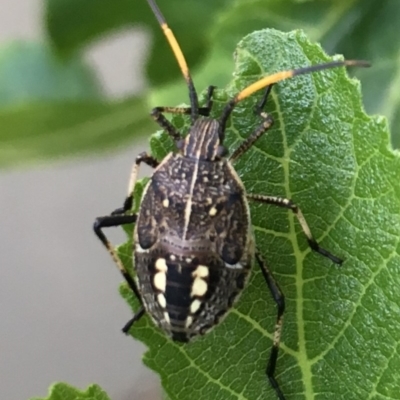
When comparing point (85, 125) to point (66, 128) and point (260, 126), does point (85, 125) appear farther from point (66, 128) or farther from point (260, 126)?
point (260, 126)

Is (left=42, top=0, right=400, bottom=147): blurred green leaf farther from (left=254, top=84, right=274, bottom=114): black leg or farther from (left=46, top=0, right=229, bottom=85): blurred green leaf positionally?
(left=254, top=84, right=274, bottom=114): black leg

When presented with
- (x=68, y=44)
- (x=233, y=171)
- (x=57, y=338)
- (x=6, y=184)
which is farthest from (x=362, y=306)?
(x=6, y=184)

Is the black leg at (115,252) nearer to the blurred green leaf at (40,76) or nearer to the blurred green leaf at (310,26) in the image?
the blurred green leaf at (310,26)

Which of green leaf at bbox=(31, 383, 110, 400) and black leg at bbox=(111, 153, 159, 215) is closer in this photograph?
green leaf at bbox=(31, 383, 110, 400)

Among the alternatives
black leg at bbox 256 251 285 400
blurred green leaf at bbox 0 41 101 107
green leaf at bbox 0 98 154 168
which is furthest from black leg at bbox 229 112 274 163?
blurred green leaf at bbox 0 41 101 107

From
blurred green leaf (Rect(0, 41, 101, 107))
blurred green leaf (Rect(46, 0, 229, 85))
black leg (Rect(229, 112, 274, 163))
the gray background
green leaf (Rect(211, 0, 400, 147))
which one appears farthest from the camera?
the gray background

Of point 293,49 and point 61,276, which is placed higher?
point 61,276

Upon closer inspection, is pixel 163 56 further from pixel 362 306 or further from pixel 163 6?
pixel 362 306
